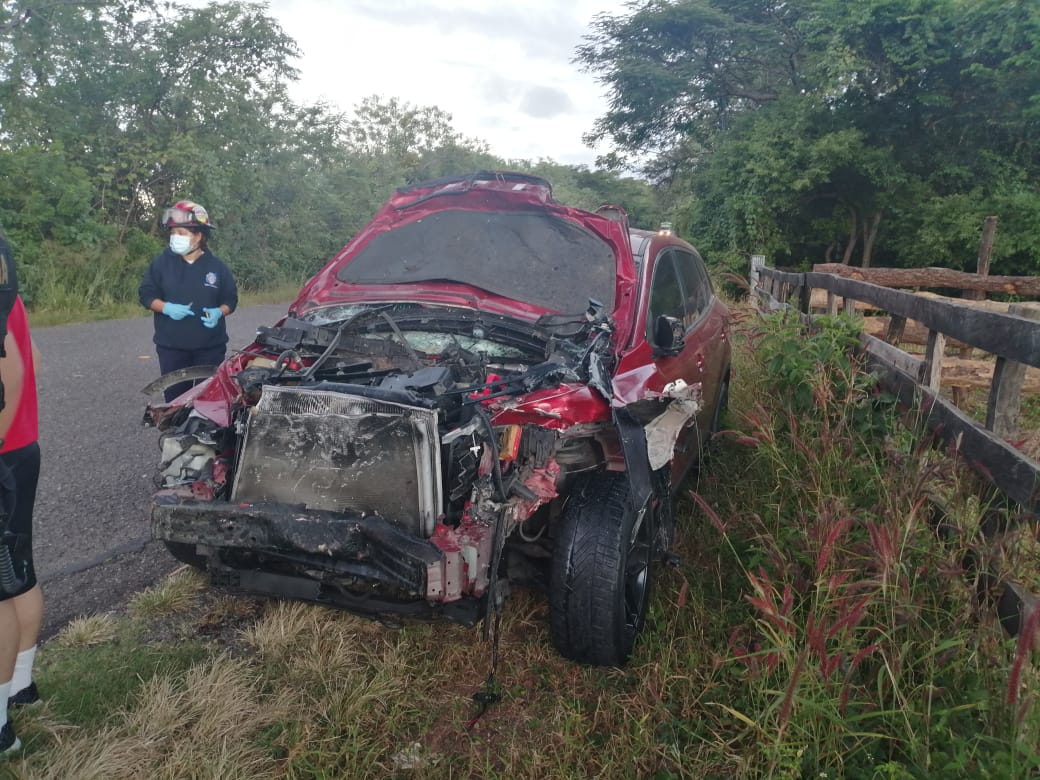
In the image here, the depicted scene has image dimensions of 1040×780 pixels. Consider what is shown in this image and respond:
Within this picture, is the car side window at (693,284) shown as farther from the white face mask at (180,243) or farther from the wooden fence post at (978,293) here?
the white face mask at (180,243)

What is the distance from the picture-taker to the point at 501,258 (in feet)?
12.2

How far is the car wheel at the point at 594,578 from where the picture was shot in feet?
8.66

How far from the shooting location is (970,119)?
597 inches

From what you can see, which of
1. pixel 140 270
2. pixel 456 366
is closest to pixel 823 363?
pixel 456 366

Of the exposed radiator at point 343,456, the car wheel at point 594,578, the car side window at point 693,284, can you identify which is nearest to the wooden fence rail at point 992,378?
the car side window at point 693,284

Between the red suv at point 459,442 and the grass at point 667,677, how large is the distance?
0.30 metres

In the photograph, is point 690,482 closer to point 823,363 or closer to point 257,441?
point 823,363

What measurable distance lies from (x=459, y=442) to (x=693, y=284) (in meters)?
2.81

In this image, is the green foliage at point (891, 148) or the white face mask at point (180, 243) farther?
the green foliage at point (891, 148)

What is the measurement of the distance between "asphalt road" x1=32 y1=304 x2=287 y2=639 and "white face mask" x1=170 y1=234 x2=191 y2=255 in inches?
58.5

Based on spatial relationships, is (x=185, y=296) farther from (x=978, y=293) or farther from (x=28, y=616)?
(x=978, y=293)

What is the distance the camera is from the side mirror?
339 centimetres

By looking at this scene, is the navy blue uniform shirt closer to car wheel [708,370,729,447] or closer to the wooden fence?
car wheel [708,370,729,447]

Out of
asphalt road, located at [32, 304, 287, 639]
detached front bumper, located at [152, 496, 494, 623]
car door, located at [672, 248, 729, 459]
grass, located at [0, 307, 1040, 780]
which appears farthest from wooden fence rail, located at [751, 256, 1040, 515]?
asphalt road, located at [32, 304, 287, 639]
